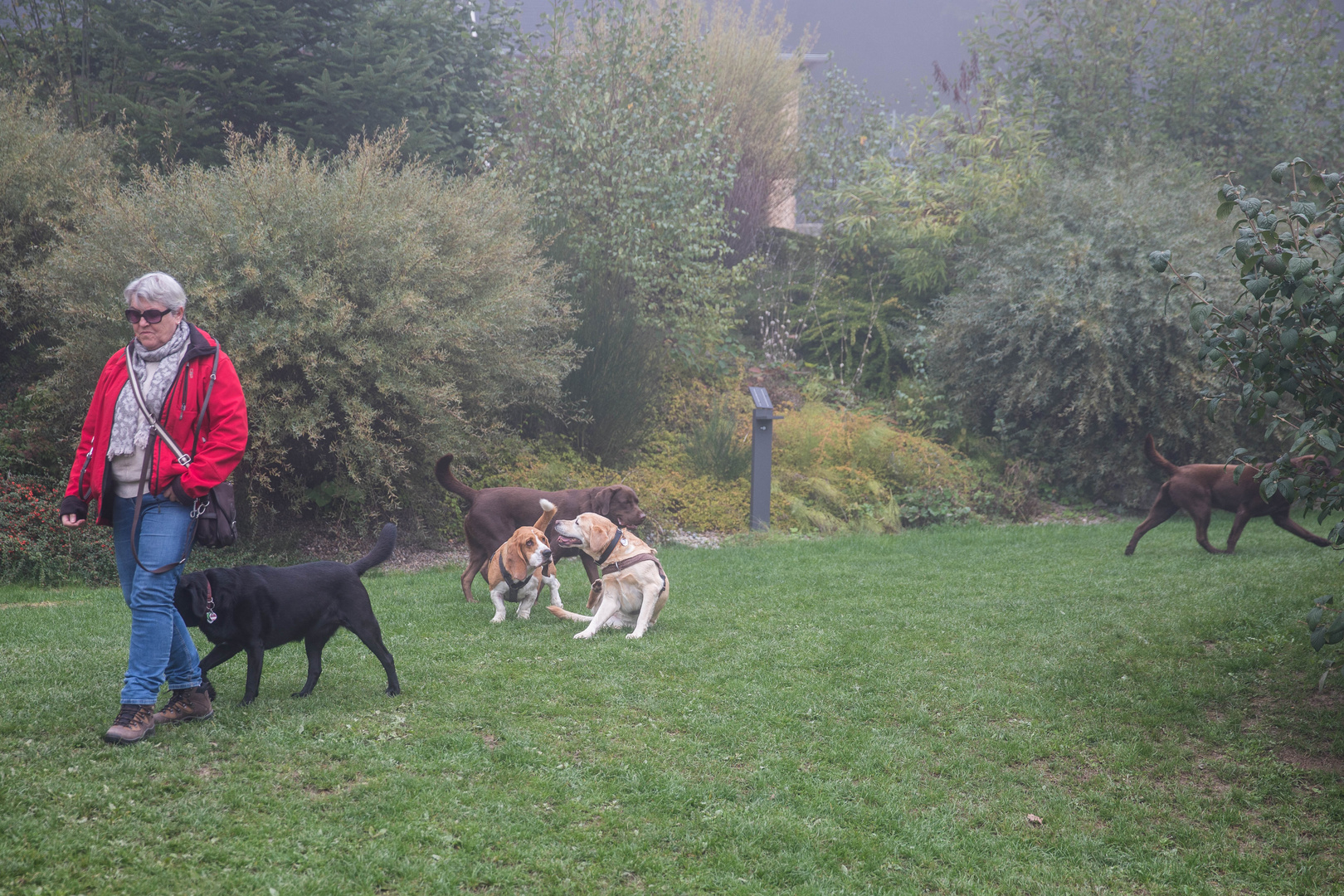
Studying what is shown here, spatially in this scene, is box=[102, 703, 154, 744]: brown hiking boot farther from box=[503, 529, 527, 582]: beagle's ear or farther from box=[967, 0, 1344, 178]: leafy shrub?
box=[967, 0, 1344, 178]: leafy shrub

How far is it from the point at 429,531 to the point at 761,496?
4.07 meters

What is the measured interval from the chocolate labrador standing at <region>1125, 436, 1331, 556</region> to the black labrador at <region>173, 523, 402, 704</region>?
8060mm

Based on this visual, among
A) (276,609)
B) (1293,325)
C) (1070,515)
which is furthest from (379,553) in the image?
(1070,515)

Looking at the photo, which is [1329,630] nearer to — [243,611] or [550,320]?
[243,611]

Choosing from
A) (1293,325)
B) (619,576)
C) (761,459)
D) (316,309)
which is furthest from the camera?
(761,459)

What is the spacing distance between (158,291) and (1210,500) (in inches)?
381

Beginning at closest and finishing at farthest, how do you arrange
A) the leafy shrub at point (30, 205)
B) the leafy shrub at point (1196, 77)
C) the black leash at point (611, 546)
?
the black leash at point (611, 546) < the leafy shrub at point (30, 205) < the leafy shrub at point (1196, 77)

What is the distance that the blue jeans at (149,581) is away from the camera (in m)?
3.85

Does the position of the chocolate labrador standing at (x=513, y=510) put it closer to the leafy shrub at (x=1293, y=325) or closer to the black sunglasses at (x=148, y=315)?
the black sunglasses at (x=148, y=315)

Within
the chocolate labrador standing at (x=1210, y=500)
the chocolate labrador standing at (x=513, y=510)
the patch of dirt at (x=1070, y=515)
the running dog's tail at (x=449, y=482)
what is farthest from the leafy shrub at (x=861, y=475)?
the running dog's tail at (x=449, y=482)

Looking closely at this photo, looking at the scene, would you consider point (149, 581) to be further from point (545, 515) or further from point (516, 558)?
point (545, 515)

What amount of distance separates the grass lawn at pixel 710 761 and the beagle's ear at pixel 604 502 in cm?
95

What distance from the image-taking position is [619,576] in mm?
6301

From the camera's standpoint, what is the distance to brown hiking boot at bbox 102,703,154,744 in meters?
3.81
